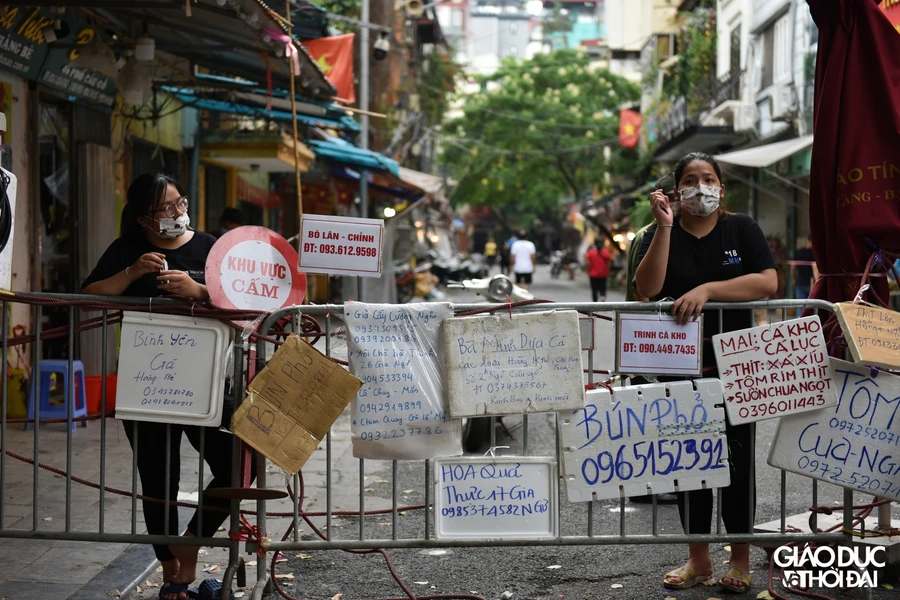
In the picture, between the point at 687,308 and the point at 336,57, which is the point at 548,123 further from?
the point at 687,308

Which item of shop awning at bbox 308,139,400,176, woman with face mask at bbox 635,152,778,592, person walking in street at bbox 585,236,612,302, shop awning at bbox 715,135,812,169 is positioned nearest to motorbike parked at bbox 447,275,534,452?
woman with face mask at bbox 635,152,778,592

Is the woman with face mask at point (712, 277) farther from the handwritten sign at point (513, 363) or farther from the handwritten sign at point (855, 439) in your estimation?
the handwritten sign at point (513, 363)

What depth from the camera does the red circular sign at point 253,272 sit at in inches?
156

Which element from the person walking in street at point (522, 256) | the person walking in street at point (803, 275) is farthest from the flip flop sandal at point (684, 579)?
the person walking in street at point (522, 256)

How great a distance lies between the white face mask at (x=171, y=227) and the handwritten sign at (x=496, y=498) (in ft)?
4.67

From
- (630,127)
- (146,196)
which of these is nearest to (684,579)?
(146,196)

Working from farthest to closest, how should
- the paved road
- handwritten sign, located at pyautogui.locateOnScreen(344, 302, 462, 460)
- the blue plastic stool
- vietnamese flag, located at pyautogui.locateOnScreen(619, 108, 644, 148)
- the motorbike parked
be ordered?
1. vietnamese flag, located at pyautogui.locateOnScreen(619, 108, 644, 148)
2. the blue plastic stool
3. the motorbike parked
4. the paved road
5. handwritten sign, located at pyautogui.locateOnScreen(344, 302, 462, 460)

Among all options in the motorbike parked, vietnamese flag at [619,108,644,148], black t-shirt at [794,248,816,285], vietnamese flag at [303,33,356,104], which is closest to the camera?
the motorbike parked

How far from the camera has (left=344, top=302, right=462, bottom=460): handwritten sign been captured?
399 centimetres

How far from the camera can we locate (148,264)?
13.1 feet

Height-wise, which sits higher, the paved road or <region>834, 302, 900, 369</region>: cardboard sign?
<region>834, 302, 900, 369</region>: cardboard sign

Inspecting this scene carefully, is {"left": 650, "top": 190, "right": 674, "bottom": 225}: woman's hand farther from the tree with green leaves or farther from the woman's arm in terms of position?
the tree with green leaves

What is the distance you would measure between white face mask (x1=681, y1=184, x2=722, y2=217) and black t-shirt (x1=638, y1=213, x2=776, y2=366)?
0.13 meters

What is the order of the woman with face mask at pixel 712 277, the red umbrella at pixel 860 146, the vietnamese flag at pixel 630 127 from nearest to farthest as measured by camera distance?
1. the woman with face mask at pixel 712 277
2. the red umbrella at pixel 860 146
3. the vietnamese flag at pixel 630 127
